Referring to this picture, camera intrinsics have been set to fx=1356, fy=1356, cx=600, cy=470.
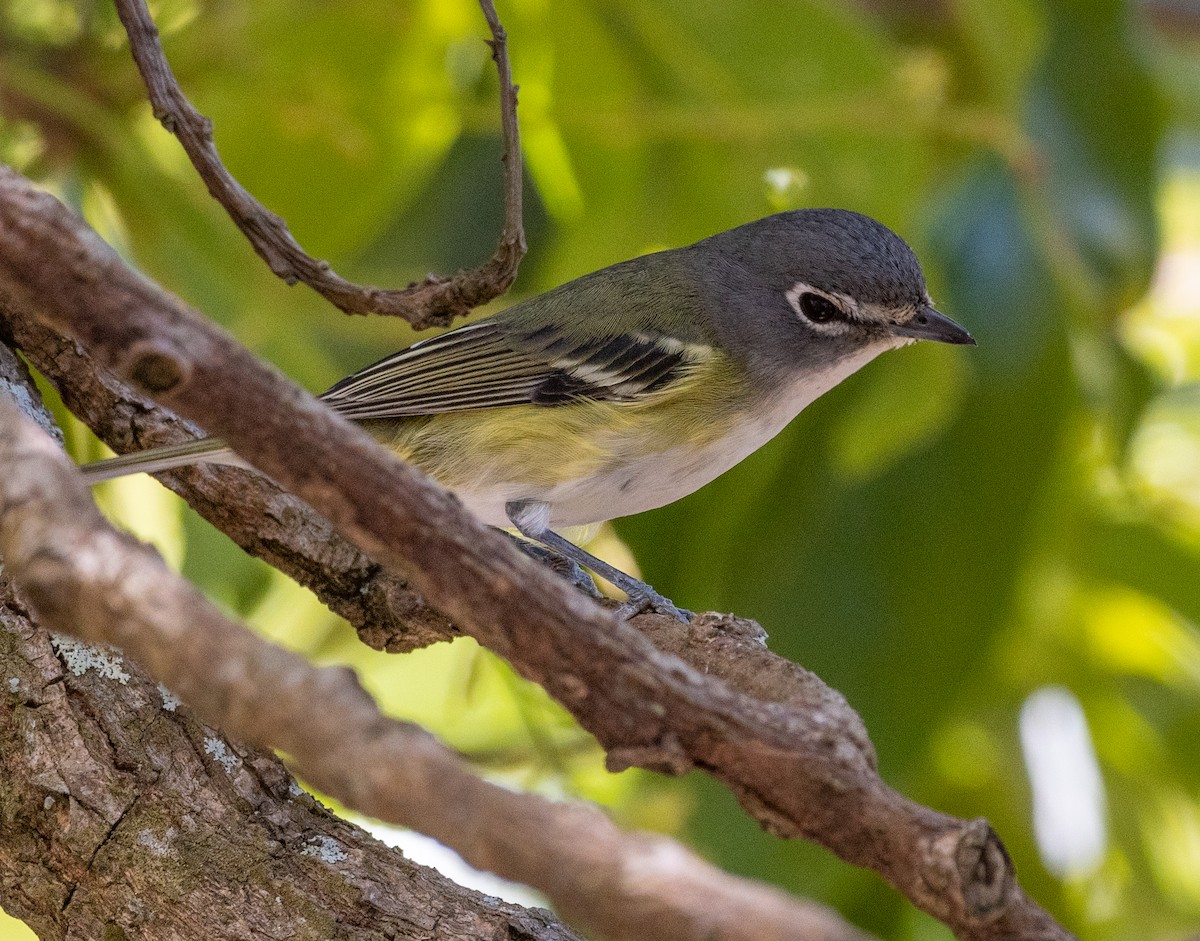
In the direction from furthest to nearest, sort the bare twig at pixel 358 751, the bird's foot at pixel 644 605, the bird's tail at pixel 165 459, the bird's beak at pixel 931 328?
the bird's beak at pixel 931 328 < the bird's foot at pixel 644 605 < the bird's tail at pixel 165 459 < the bare twig at pixel 358 751

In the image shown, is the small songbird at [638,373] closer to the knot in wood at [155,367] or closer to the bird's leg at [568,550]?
the bird's leg at [568,550]

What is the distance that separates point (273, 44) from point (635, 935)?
3358 mm

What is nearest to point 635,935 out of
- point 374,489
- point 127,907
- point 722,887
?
point 722,887

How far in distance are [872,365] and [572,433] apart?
137 centimetres

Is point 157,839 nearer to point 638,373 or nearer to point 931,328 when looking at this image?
point 638,373

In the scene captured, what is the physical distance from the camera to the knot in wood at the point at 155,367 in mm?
1476

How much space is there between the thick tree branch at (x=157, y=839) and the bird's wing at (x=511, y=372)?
46.0 inches

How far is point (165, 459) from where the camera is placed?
8.38 feet

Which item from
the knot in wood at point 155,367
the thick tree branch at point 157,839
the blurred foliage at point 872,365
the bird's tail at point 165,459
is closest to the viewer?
the knot in wood at point 155,367

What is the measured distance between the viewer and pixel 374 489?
61.5 inches

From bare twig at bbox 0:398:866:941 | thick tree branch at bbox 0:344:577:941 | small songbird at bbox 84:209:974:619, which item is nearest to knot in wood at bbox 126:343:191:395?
bare twig at bbox 0:398:866:941

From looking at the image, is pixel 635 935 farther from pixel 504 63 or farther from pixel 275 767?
pixel 504 63

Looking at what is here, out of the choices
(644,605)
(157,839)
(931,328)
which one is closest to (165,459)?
(157,839)

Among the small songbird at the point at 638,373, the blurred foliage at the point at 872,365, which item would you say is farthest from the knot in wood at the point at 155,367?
the blurred foliage at the point at 872,365
